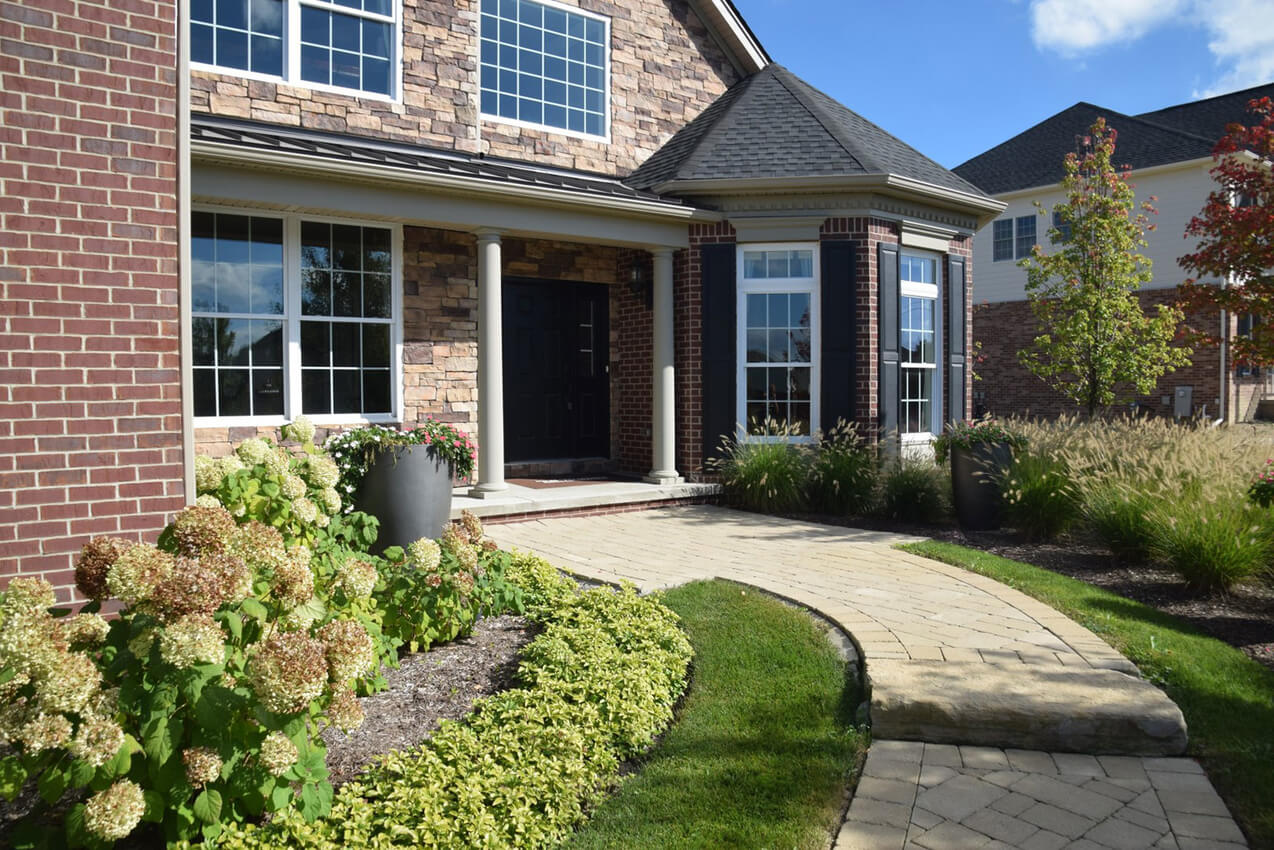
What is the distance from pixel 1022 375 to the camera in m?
23.3

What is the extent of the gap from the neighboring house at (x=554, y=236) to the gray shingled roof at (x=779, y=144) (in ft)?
0.17

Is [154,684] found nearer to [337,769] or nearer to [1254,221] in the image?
[337,769]

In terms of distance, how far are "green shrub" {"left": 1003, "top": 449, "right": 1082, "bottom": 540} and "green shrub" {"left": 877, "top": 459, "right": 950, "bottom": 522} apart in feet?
2.65

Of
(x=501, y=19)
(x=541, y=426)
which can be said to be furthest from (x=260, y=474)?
(x=501, y=19)

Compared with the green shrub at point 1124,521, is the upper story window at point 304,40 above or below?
above

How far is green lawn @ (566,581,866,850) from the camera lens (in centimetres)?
285

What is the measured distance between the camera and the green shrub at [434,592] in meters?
4.02

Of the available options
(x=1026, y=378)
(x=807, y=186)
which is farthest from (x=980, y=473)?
(x=1026, y=378)

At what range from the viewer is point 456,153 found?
32.5 feet

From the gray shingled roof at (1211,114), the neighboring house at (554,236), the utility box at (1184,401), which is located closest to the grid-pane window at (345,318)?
the neighboring house at (554,236)

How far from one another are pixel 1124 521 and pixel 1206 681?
2.84m

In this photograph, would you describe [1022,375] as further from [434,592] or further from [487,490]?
[434,592]

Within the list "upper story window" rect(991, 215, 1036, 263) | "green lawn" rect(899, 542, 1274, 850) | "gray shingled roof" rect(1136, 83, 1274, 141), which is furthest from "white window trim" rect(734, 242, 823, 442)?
"gray shingled roof" rect(1136, 83, 1274, 141)

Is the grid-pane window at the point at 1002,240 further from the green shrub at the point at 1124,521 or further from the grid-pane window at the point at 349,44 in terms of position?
the grid-pane window at the point at 349,44
